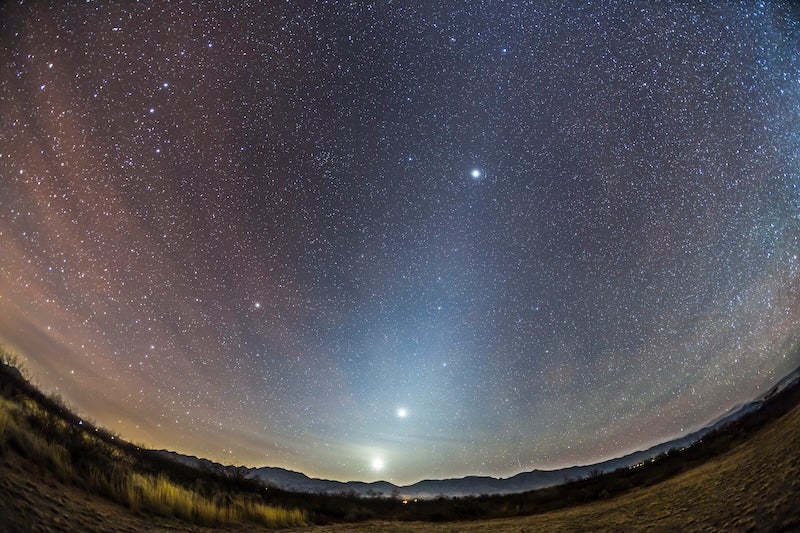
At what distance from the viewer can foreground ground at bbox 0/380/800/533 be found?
2.72m

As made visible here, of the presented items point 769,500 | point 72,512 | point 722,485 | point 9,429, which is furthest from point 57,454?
point 722,485

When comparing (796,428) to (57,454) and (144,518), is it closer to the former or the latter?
(144,518)

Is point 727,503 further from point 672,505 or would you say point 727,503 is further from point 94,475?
point 94,475

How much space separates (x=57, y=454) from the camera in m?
3.84

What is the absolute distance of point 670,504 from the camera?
4.36 meters

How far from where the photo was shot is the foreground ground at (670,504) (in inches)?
107

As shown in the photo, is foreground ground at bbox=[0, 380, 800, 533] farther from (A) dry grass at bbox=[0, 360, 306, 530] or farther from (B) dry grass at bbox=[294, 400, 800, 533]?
(A) dry grass at bbox=[0, 360, 306, 530]

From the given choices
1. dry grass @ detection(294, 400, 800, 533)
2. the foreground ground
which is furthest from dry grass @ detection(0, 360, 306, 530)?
dry grass @ detection(294, 400, 800, 533)

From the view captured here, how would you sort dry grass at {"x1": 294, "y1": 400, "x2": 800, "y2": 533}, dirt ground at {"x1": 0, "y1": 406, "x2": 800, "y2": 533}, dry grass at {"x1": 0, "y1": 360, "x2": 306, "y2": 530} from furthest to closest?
dry grass at {"x1": 0, "y1": 360, "x2": 306, "y2": 530}
dry grass at {"x1": 294, "y1": 400, "x2": 800, "y2": 533}
dirt ground at {"x1": 0, "y1": 406, "x2": 800, "y2": 533}

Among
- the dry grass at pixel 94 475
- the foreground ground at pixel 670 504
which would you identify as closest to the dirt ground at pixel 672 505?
the foreground ground at pixel 670 504

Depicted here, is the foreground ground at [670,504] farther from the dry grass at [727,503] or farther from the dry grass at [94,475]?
the dry grass at [94,475]

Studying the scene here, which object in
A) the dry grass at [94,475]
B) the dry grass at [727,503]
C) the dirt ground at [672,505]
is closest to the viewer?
the dirt ground at [672,505]

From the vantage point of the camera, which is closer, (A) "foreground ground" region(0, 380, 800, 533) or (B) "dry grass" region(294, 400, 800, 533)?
(A) "foreground ground" region(0, 380, 800, 533)

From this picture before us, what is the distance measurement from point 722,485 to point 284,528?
544cm
